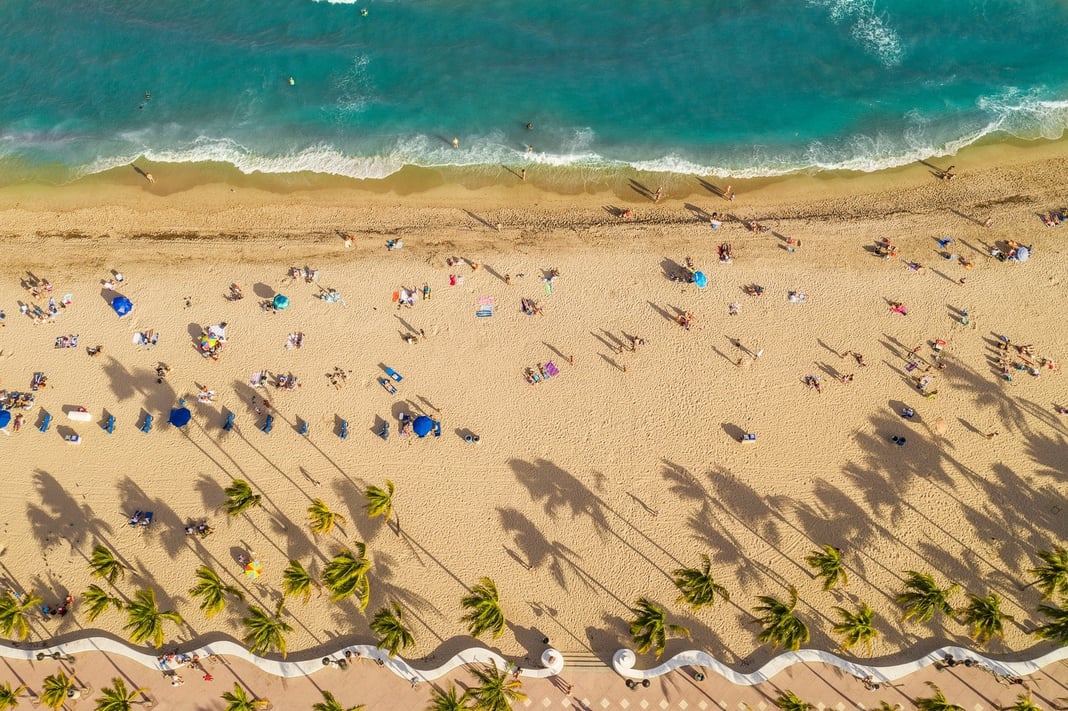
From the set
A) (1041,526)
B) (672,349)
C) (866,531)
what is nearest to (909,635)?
(866,531)

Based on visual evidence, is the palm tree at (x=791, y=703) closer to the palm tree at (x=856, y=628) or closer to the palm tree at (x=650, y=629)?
the palm tree at (x=856, y=628)

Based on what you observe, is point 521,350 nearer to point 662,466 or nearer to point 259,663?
point 662,466

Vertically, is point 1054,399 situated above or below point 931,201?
below

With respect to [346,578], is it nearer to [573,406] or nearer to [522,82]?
[573,406]

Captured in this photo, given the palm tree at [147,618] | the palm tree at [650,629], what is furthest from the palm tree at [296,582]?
the palm tree at [650,629]

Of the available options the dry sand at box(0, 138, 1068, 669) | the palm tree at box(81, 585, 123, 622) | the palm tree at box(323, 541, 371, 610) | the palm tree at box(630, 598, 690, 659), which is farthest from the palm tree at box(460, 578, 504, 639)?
the palm tree at box(81, 585, 123, 622)

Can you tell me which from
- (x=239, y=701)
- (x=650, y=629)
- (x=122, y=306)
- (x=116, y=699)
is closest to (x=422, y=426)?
(x=239, y=701)
